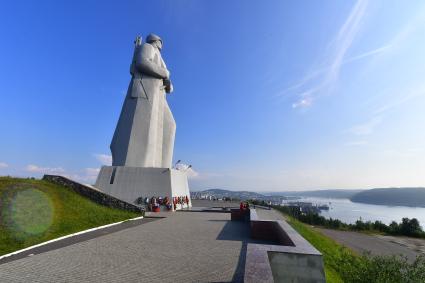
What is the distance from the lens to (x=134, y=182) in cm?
1717

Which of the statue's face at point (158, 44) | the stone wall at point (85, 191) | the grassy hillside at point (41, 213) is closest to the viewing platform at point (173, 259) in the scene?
the grassy hillside at point (41, 213)

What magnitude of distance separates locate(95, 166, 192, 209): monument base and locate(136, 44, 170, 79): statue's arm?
244 inches

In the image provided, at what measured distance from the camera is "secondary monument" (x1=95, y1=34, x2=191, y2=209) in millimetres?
17250

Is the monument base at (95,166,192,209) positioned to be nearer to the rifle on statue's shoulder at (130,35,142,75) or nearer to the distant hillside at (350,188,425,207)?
the rifle on statue's shoulder at (130,35,142,75)

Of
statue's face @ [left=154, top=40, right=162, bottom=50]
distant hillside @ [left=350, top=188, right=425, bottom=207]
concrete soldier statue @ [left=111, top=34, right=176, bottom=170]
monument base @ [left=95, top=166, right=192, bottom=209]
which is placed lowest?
monument base @ [left=95, top=166, right=192, bottom=209]

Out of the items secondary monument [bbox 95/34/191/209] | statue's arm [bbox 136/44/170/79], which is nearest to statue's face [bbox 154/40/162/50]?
secondary monument [bbox 95/34/191/209]

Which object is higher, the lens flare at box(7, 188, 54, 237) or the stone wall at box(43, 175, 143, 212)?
the stone wall at box(43, 175, 143, 212)

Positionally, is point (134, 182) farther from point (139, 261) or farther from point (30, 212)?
point (139, 261)

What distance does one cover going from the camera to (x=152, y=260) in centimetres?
607

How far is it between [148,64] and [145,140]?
16.1ft

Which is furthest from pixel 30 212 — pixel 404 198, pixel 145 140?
pixel 404 198

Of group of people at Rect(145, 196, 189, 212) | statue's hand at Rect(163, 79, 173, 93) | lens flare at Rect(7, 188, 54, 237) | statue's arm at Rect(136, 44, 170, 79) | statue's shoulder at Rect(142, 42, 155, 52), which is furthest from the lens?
statue's hand at Rect(163, 79, 173, 93)

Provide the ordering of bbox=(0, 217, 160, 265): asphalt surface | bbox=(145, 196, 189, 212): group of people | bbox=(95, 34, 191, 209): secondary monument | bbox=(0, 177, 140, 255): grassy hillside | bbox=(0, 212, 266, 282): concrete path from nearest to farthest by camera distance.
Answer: bbox=(0, 212, 266, 282): concrete path → bbox=(0, 217, 160, 265): asphalt surface → bbox=(0, 177, 140, 255): grassy hillside → bbox=(145, 196, 189, 212): group of people → bbox=(95, 34, 191, 209): secondary monument

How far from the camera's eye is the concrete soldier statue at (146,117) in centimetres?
1792
